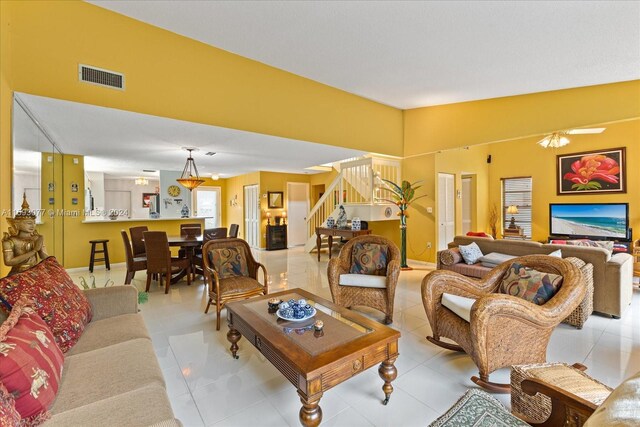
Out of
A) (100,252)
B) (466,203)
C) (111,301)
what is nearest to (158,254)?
(111,301)

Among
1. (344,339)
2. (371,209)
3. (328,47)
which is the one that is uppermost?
(328,47)

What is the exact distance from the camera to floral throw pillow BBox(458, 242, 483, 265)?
14.4 feet

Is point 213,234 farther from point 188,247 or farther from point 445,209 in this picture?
point 445,209

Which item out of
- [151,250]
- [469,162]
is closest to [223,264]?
[151,250]

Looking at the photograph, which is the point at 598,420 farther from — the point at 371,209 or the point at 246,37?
the point at 371,209

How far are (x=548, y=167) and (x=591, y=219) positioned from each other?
4.93ft

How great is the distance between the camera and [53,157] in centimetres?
456

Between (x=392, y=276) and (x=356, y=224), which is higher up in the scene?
(x=356, y=224)

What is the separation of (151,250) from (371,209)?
14.2 feet

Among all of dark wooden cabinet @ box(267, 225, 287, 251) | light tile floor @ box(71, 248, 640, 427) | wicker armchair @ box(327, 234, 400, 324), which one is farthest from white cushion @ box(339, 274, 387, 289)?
dark wooden cabinet @ box(267, 225, 287, 251)

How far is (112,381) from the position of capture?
4.91ft

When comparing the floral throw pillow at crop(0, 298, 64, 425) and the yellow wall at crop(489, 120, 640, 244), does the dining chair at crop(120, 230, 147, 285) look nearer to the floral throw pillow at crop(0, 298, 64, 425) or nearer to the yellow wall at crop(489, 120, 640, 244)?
the floral throw pillow at crop(0, 298, 64, 425)

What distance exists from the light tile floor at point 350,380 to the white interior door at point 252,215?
543 cm

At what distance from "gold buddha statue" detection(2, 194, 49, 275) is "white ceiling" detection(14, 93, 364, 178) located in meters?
0.95
